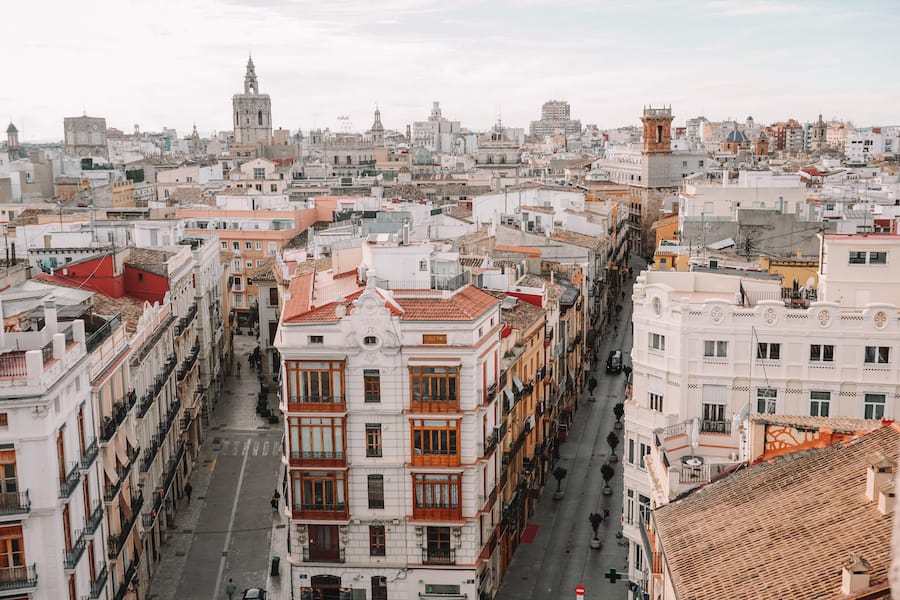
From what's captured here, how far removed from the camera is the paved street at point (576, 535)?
159 feet

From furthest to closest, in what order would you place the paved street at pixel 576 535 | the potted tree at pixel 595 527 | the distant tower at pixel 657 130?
1. the distant tower at pixel 657 130
2. the potted tree at pixel 595 527
3. the paved street at pixel 576 535

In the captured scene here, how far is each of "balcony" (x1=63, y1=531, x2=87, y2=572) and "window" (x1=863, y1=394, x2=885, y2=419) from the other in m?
29.1

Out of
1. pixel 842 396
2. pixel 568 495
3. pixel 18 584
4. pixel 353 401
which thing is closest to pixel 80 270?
pixel 353 401

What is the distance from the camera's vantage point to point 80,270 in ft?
187

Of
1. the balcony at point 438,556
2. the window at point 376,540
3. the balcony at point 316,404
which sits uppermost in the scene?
the balcony at point 316,404

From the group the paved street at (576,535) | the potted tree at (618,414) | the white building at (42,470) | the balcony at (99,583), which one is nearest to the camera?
the white building at (42,470)

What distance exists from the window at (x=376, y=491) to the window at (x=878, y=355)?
1951 centimetres

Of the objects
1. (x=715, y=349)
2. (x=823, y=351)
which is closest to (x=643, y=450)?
(x=715, y=349)

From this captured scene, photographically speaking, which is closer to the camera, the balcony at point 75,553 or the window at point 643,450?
the balcony at point 75,553

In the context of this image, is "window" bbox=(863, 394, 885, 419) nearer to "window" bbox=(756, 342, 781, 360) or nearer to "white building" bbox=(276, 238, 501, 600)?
"window" bbox=(756, 342, 781, 360)

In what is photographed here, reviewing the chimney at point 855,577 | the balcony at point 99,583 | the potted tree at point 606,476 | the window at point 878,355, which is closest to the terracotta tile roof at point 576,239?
the potted tree at point 606,476

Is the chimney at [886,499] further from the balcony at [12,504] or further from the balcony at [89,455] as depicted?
the balcony at [89,455]

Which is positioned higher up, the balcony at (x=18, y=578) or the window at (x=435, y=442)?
the window at (x=435, y=442)

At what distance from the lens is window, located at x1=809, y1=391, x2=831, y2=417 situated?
132 feet
